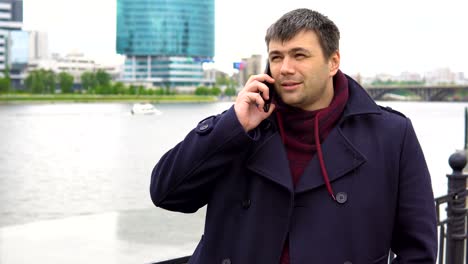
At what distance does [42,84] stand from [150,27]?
25.0 meters

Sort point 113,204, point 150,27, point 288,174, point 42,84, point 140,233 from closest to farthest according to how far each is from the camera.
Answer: point 288,174 → point 140,233 → point 113,204 → point 42,84 → point 150,27

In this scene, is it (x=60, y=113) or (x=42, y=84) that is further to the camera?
(x=60, y=113)

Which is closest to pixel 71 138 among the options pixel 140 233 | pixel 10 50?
pixel 10 50

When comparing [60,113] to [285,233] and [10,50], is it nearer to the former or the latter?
[10,50]

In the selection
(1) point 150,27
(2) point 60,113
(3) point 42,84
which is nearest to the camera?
(3) point 42,84

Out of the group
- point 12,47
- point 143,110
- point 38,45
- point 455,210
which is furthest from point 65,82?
point 455,210

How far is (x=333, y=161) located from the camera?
6.53ft

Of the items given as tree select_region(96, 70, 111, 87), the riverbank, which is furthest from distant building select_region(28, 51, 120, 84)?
tree select_region(96, 70, 111, 87)

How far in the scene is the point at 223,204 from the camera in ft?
6.68

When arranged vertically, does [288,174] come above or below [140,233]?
above

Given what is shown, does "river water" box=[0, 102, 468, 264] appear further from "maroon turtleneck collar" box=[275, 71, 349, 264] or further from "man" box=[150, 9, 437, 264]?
"maroon turtleneck collar" box=[275, 71, 349, 264]

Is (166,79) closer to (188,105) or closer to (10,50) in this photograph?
(188,105)

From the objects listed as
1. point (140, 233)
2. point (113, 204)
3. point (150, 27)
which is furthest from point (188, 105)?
point (140, 233)

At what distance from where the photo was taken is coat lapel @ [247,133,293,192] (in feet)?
6.41
